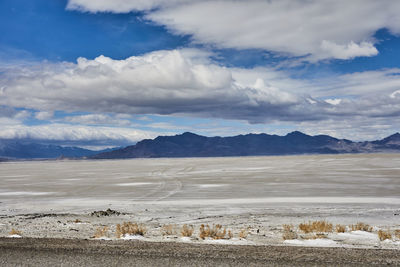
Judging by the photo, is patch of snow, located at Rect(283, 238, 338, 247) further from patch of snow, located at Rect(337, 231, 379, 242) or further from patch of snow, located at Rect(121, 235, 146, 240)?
patch of snow, located at Rect(121, 235, 146, 240)

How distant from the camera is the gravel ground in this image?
363 inches

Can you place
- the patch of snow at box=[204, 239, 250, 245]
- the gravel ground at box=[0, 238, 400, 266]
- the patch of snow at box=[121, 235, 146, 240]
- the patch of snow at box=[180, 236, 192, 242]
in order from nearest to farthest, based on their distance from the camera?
the gravel ground at box=[0, 238, 400, 266]
the patch of snow at box=[204, 239, 250, 245]
the patch of snow at box=[180, 236, 192, 242]
the patch of snow at box=[121, 235, 146, 240]

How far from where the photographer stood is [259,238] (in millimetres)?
13039

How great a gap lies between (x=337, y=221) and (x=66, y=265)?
501 inches

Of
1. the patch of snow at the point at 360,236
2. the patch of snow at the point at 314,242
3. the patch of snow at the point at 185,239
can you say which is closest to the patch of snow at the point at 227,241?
the patch of snow at the point at 185,239

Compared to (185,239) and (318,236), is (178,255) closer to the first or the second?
(185,239)

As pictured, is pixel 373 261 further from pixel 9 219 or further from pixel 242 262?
pixel 9 219

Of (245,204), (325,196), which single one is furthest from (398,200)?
(245,204)

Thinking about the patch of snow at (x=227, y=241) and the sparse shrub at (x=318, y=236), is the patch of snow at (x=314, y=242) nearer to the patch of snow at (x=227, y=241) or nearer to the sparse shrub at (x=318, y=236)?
the sparse shrub at (x=318, y=236)

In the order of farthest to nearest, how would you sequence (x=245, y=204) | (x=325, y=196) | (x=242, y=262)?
(x=325, y=196) → (x=245, y=204) → (x=242, y=262)

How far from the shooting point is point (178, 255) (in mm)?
9922

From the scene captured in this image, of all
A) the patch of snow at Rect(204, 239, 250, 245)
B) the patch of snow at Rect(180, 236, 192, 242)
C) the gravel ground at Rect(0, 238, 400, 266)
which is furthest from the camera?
the patch of snow at Rect(180, 236, 192, 242)

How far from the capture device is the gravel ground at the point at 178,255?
9211mm

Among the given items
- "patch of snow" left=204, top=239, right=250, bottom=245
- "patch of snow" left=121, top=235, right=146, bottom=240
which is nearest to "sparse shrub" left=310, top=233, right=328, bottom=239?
"patch of snow" left=204, top=239, right=250, bottom=245
